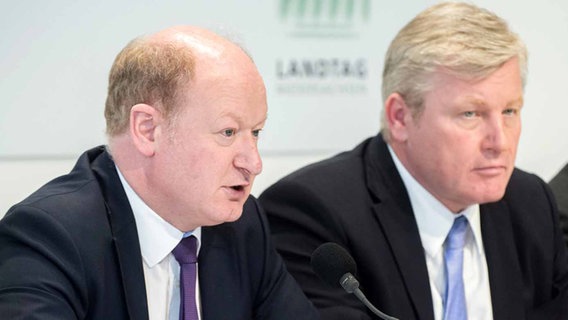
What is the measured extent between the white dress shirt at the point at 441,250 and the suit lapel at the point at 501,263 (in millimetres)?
19

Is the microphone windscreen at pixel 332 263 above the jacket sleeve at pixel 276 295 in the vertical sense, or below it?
above

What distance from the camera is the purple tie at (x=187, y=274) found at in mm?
2158

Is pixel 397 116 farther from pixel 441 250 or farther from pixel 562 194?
pixel 562 194

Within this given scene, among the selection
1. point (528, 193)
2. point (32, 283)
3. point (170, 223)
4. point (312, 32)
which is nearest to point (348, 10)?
point (312, 32)

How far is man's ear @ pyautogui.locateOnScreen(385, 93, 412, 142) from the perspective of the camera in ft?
9.04

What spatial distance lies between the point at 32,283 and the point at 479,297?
1.28 metres

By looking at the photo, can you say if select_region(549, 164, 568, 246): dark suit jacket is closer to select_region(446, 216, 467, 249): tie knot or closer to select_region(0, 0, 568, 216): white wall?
select_region(0, 0, 568, 216): white wall

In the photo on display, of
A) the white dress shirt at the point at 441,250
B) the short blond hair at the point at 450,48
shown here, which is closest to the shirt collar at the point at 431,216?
the white dress shirt at the point at 441,250

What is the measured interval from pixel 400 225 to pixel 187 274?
0.70m

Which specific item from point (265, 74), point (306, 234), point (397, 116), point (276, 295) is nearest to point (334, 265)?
point (276, 295)

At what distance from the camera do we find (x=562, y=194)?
318cm

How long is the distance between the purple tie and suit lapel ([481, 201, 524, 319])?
2.96 ft

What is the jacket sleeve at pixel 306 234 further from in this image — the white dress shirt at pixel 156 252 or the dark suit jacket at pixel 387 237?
the white dress shirt at pixel 156 252

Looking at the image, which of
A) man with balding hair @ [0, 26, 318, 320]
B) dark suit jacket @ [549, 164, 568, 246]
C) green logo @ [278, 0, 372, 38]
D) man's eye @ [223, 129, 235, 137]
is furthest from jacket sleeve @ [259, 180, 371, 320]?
dark suit jacket @ [549, 164, 568, 246]
